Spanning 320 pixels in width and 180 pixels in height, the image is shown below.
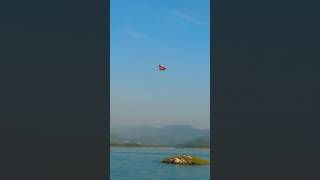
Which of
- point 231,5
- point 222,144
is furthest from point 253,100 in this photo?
point 231,5

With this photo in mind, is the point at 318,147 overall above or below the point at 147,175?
above

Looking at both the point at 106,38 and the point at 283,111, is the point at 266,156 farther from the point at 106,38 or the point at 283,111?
the point at 106,38

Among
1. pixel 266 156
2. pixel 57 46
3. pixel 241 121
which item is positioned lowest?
pixel 266 156

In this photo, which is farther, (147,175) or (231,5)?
(147,175)

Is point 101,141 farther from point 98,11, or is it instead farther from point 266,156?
point 266,156

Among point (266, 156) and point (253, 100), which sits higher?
point (253, 100)

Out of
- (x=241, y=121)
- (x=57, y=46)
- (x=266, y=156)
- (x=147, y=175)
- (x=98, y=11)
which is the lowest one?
(x=147, y=175)

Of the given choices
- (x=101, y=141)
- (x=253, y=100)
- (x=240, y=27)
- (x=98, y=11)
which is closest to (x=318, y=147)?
(x=253, y=100)

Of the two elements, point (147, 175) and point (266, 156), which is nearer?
point (266, 156)
